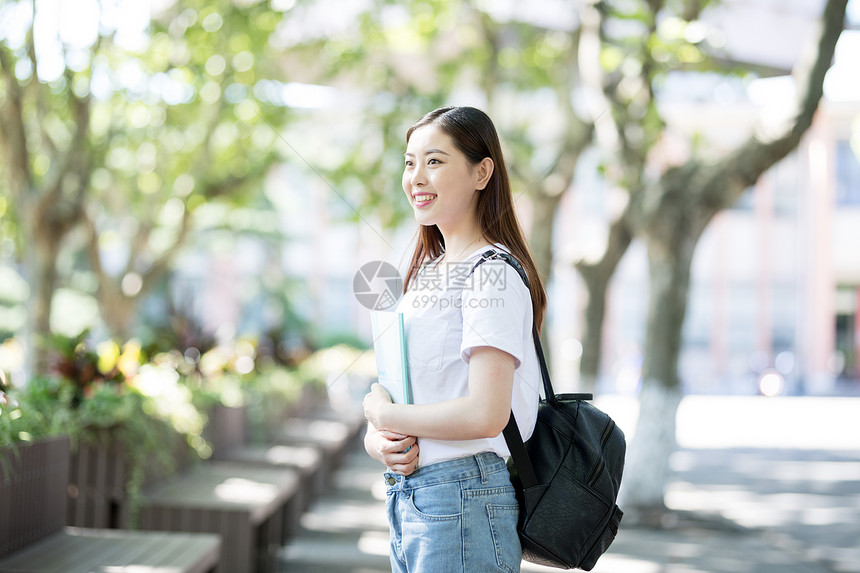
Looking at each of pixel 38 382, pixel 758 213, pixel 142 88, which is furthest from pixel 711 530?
pixel 758 213

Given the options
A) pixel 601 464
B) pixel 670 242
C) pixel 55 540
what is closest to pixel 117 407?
pixel 55 540

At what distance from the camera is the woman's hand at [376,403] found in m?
1.97

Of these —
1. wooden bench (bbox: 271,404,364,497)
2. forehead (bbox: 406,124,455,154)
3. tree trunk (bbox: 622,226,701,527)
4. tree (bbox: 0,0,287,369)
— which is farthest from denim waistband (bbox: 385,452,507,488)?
tree (bbox: 0,0,287,369)

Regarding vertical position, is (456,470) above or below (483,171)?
below

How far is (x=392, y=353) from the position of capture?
6.56ft

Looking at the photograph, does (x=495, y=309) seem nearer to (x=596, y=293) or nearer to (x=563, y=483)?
(x=563, y=483)

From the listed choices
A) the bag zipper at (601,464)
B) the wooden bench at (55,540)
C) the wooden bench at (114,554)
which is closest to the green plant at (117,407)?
the wooden bench at (55,540)

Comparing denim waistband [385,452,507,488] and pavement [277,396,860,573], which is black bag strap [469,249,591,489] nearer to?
denim waistband [385,452,507,488]

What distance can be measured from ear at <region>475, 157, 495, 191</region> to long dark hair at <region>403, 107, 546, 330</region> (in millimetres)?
11

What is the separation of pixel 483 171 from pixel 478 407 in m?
0.58

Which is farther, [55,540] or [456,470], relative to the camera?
[55,540]

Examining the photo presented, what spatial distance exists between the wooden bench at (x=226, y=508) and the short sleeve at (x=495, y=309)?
3.65 m

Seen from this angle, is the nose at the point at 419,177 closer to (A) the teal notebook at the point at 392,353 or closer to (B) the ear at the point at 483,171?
(B) the ear at the point at 483,171

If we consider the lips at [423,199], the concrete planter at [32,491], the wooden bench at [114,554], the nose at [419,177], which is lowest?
the wooden bench at [114,554]
